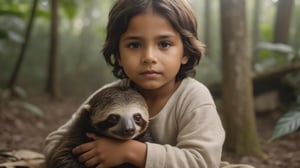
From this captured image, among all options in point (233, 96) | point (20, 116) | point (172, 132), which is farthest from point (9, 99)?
point (172, 132)

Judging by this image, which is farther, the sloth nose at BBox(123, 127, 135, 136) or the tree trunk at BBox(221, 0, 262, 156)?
the tree trunk at BBox(221, 0, 262, 156)

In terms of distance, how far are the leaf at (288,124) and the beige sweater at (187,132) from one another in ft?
4.27

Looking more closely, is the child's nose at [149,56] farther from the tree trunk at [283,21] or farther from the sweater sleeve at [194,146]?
the tree trunk at [283,21]

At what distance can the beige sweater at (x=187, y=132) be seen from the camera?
7.60ft

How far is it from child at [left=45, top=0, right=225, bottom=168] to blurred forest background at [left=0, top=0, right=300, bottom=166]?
1057mm

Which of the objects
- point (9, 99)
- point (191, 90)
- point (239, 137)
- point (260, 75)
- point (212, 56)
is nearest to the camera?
point (191, 90)

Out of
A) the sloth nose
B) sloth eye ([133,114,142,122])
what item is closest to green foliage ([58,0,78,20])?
sloth eye ([133,114,142,122])

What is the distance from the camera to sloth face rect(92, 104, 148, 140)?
2180 mm

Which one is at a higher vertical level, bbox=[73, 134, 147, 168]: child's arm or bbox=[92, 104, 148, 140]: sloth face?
bbox=[92, 104, 148, 140]: sloth face

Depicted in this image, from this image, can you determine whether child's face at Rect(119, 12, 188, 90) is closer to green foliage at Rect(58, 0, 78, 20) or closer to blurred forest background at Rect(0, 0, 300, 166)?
blurred forest background at Rect(0, 0, 300, 166)

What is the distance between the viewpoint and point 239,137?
4.13m

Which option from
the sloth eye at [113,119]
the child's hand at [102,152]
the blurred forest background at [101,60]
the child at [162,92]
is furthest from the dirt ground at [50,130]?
the sloth eye at [113,119]

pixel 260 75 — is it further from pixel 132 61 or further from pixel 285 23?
pixel 132 61

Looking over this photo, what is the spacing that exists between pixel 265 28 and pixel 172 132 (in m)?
7.12
